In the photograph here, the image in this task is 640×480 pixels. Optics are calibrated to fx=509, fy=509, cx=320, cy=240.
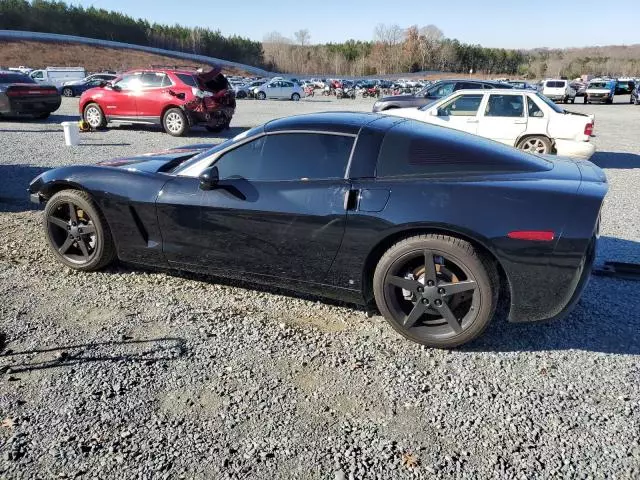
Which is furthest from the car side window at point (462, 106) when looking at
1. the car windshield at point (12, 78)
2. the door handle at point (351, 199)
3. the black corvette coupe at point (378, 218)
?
the car windshield at point (12, 78)

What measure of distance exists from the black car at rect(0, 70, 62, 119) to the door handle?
578 inches

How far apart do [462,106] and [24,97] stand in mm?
12337

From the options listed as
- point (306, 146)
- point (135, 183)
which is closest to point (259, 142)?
point (306, 146)

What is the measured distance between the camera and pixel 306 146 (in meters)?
3.62

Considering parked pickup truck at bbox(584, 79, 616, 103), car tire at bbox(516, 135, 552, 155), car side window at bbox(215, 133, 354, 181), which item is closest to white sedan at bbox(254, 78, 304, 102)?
parked pickup truck at bbox(584, 79, 616, 103)

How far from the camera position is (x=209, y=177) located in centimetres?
358

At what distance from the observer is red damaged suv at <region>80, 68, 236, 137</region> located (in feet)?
41.7

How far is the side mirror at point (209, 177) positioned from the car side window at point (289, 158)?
0.51ft

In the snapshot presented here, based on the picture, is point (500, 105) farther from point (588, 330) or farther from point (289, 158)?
point (289, 158)

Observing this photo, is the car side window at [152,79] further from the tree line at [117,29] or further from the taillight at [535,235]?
the tree line at [117,29]

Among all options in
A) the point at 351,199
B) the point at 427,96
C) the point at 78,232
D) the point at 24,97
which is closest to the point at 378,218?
the point at 351,199

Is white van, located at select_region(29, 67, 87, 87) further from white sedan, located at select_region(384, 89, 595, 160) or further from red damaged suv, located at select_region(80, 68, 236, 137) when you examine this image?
white sedan, located at select_region(384, 89, 595, 160)

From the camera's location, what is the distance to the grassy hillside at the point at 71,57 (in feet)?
194

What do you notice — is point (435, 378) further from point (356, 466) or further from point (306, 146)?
point (306, 146)
